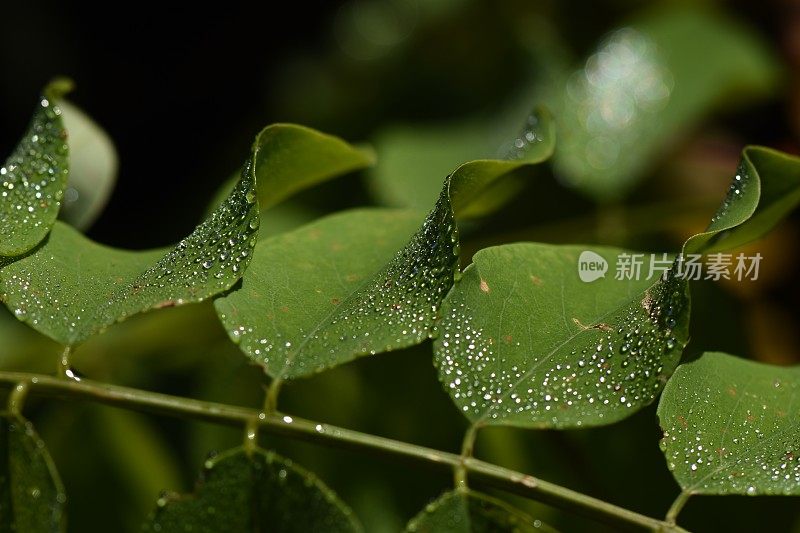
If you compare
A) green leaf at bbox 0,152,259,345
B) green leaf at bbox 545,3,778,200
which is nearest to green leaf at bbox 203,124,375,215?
green leaf at bbox 0,152,259,345

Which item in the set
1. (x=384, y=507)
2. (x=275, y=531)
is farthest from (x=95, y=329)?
(x=384, y=507)

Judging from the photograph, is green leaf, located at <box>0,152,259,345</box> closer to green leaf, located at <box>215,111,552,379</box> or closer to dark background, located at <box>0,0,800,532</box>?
green leaf, located at <box>215,111,552,379</box>

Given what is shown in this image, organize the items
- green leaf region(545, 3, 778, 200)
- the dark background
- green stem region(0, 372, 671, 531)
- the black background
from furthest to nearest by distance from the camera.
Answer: the black background
green leaf region(545, 3, 778, 200)
the dark background
green stem region(0, 372, 671, 531)

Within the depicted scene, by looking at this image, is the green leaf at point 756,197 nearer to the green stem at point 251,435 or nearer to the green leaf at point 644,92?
the green stem at point 251,435

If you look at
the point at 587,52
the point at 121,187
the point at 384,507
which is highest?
the point at 587,52

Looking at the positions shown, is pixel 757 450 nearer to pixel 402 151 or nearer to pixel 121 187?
pixel 402 151

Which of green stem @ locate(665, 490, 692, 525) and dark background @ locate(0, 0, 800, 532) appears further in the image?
dark background @ locate(0, 0, 800, 532)
